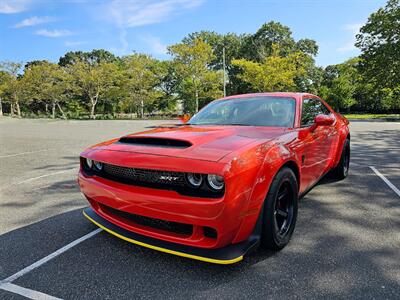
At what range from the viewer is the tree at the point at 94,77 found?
41656 mm

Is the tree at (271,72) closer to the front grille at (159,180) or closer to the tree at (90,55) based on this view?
the front grille at (159,180)

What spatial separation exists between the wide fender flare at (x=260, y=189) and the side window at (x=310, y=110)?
1163mm

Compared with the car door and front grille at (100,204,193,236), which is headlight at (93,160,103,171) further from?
the car door

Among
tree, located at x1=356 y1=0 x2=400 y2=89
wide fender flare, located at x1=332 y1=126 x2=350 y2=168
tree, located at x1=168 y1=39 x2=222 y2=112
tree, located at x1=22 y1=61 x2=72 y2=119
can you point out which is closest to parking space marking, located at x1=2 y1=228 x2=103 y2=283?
wide fender flare, located at x1=332 y1=126 x2=350 y2=168

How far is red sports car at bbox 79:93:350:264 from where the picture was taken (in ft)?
6.96

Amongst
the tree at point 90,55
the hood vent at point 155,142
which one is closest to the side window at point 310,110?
the hood vent at point 155,142

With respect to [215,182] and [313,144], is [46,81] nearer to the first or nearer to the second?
[313,144]

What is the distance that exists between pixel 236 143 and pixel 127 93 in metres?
40.5

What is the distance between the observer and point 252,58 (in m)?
51.0


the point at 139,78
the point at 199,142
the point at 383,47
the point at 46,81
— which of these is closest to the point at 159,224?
the point at 199,142

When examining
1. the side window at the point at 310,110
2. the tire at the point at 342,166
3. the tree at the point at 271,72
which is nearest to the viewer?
the side window at the point at 310,110

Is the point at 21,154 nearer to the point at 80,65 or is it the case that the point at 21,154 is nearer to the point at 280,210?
the point at 280,210

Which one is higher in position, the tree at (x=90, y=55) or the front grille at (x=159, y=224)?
the tree at (x=90, y=55)

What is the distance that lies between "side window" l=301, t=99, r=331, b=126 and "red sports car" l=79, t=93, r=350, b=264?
46 cm
